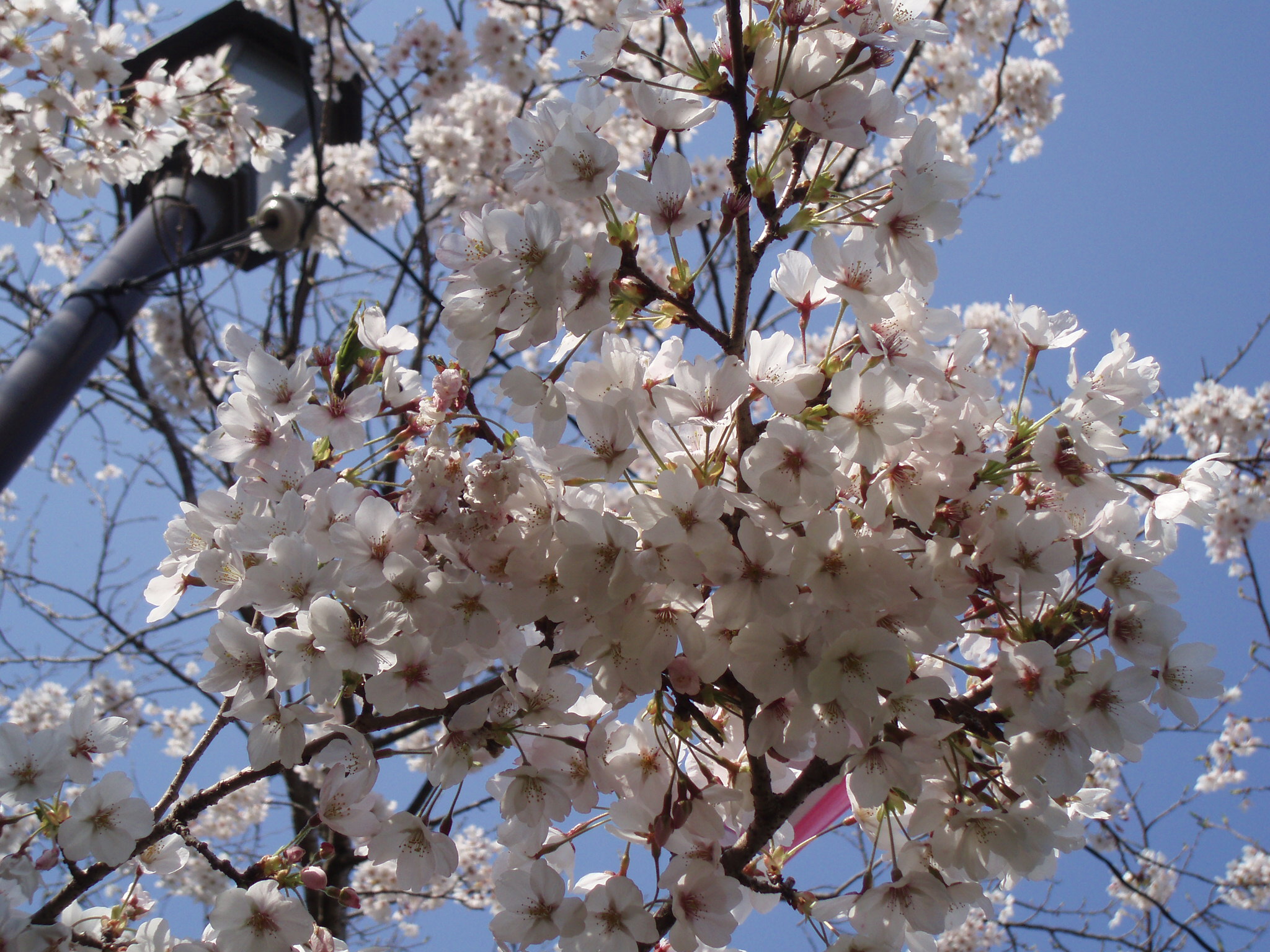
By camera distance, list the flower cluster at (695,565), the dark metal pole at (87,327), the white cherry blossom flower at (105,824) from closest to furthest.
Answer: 1. the flower cluster at (695,565)
2. the white cherry blossom flower at (105,824)
3. the dark metal pole at (87,327)

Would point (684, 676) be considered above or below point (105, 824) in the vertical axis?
above

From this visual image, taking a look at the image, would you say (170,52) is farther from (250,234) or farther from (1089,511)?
(1089,511)

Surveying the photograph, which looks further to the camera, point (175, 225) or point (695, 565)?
point (175, 225)

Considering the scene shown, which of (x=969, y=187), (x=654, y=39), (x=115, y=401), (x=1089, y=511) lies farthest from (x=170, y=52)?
(x=1089, y=511)

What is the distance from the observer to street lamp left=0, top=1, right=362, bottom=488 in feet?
9.61

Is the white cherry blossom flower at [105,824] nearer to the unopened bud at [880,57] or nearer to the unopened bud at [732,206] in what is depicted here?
the unopened bud at [732,206]

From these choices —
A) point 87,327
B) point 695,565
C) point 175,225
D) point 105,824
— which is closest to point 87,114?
point 175,225

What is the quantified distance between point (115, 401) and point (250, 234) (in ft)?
6.92

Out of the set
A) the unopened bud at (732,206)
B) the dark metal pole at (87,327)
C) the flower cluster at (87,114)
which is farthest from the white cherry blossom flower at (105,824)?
the flower cluster at (87,114)

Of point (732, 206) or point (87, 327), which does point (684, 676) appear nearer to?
point (732, 206)

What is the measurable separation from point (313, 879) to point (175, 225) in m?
3.91

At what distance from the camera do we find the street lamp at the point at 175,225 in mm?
2928

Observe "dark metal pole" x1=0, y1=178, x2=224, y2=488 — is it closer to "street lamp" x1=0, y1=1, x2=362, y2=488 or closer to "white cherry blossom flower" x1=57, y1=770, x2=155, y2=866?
"street lamp" x1=0, y1=1, x2=362, y2=488

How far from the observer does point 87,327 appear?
3213mm
